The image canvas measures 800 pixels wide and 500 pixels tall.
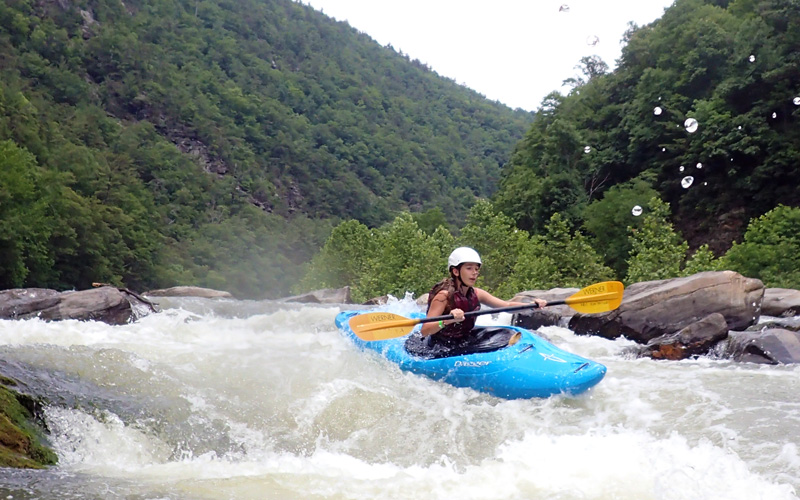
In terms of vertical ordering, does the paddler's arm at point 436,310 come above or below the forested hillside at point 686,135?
below

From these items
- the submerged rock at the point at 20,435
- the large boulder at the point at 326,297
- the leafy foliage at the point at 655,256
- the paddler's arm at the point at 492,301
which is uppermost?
the leafy foliage at the point at 655,256

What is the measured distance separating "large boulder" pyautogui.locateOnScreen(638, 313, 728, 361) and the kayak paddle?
1702 millimetres

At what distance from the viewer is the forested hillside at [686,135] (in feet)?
77.0

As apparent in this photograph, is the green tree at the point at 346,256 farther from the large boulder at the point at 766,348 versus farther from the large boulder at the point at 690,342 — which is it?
the large boulder at the point at 766,348

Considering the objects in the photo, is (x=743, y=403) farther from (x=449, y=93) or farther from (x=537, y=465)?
(x=449, y=93)

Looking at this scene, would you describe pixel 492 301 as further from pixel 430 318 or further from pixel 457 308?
pixel 430 318

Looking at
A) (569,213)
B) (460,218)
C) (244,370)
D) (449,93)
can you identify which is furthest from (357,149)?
(244,370)

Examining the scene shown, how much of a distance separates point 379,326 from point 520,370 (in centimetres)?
130

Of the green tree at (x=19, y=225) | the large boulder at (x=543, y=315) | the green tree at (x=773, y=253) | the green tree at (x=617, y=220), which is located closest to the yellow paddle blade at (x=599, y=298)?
the large boulder at (x=543, y=315)

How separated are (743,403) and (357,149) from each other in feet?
285

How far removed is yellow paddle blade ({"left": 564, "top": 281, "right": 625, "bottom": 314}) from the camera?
6.72 metres

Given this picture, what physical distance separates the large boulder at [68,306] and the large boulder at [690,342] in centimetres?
803

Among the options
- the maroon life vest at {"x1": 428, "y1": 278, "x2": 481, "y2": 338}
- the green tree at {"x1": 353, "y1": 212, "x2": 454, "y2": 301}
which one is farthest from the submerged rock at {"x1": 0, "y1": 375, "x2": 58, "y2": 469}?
the green tree at {"x1": 353, "y1": 212, "x2": 454, "y2": 301}

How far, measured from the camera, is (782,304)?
10500mm
